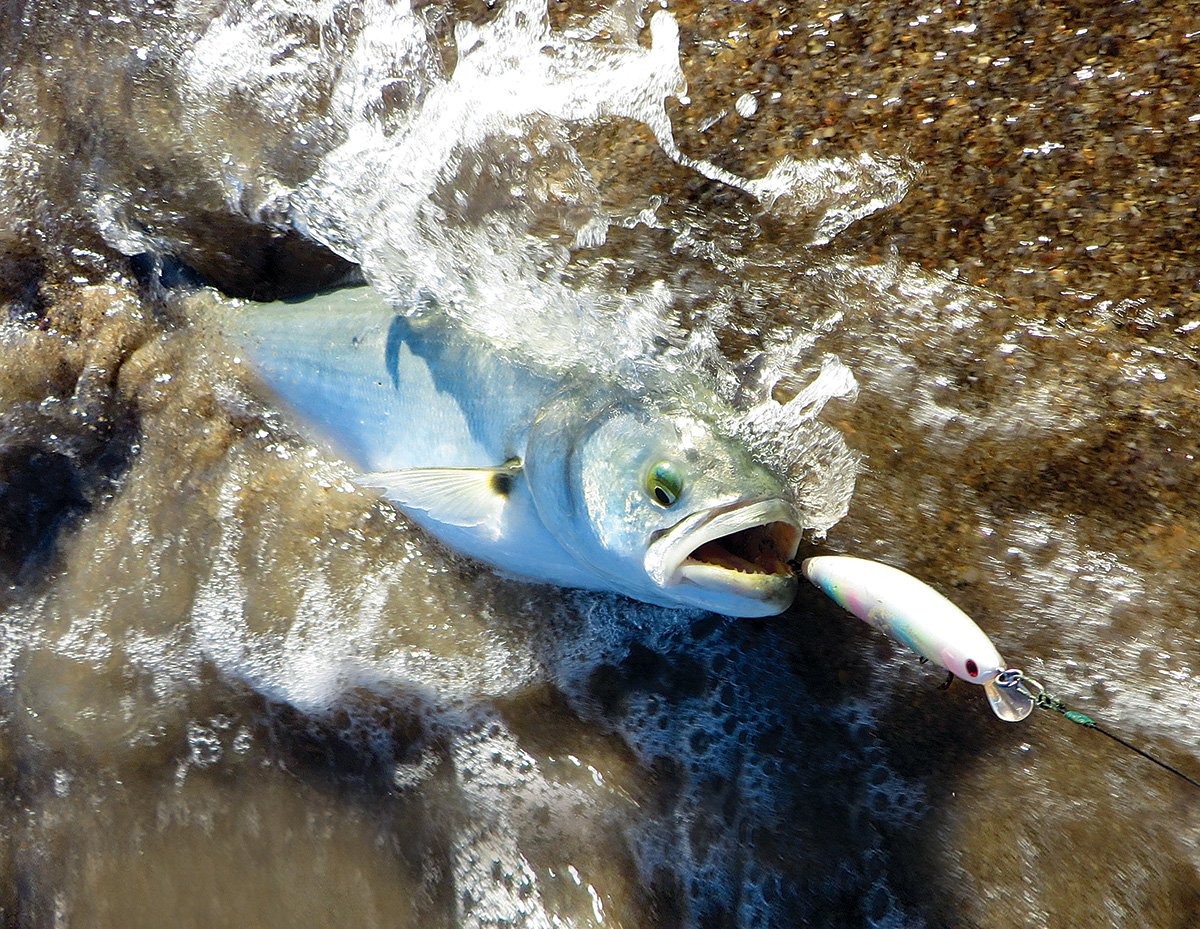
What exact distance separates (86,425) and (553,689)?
215 cm

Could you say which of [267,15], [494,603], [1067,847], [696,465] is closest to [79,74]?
[267,15]

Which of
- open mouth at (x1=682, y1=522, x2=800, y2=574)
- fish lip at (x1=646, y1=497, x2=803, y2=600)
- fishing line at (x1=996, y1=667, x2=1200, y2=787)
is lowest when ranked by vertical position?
fishing line at (x1=996, y1=667, x2=1200, y2=787)

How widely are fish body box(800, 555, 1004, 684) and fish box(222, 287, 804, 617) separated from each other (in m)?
0.16

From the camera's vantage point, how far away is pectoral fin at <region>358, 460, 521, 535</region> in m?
2.60

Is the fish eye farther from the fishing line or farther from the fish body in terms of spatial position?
the fishing line

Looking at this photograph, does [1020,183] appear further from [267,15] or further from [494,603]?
[267,15]

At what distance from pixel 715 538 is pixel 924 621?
1.87ft

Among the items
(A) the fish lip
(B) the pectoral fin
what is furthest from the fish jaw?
(B) the pectoral fin

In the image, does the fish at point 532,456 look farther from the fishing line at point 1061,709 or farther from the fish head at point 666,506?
the fishing line at point 1061,709

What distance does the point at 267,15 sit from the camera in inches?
118

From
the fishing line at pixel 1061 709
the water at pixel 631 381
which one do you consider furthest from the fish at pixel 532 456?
the fishing line at pixel 1061 709

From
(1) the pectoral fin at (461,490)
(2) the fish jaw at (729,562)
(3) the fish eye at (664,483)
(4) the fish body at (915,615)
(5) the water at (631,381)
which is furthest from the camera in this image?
(1) the pectoral fin at (461,490)

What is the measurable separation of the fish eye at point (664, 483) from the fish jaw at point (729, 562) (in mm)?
84

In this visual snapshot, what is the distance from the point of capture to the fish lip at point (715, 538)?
6.75ft
